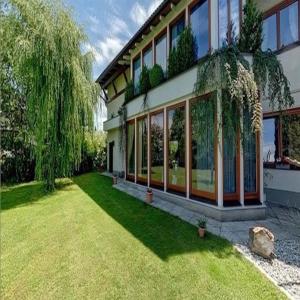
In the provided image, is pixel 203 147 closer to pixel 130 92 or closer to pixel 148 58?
pixel 148 58

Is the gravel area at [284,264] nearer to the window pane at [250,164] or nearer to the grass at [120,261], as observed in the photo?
the grass at [120,261]

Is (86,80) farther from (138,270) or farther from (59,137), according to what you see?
(138,270)

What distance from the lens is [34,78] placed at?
14523 mm

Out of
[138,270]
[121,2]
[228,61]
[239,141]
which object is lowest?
[138,270]

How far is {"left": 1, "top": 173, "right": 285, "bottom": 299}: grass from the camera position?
16.9ft

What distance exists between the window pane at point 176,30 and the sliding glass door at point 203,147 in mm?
3385

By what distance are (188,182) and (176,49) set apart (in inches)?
194

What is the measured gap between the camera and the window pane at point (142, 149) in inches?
581

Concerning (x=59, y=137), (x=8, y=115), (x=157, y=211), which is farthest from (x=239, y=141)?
(x=8, y=115)

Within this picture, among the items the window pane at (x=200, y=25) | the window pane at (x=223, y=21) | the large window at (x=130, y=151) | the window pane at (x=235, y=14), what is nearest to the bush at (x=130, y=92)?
the large window at (x=130, y=151)

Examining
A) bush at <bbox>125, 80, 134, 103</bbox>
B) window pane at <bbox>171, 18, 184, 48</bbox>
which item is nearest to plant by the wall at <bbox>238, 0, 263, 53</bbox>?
window pane at <bbox>171, 18, 184, 48</bbox>

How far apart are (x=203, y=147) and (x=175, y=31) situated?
5385 mm

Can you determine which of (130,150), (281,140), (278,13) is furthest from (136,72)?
(281,140)

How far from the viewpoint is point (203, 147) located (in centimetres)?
974
